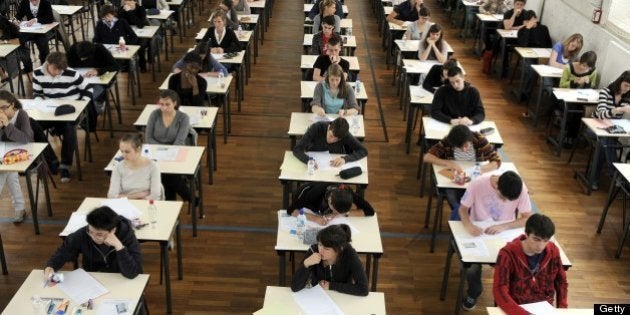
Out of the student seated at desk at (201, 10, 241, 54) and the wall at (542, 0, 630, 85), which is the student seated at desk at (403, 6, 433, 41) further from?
the student seated at desk at (201, 10, 241, 54)

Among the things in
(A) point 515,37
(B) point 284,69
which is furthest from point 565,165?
(B) point 284,69

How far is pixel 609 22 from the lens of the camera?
29.9 feet

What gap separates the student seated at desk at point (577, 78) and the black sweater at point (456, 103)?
2.07 m

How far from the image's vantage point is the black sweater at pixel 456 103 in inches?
286

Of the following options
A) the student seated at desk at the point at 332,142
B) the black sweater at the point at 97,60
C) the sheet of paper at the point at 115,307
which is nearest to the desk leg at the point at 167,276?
the sheet of paper at the point at 115,307

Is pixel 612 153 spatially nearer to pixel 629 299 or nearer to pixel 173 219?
pixel 629 299

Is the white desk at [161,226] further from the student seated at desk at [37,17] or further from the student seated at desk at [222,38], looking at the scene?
the student seated at desk at [37,17]

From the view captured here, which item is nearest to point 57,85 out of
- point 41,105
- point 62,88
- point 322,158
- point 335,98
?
point 62,88

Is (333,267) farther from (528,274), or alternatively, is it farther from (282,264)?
(528,274)

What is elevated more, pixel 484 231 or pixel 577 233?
pixel 484 231

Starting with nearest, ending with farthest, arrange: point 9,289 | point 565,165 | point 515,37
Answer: point 9,289
point 565,165
point 515,37

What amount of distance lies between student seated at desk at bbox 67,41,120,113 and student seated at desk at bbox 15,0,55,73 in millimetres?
2226

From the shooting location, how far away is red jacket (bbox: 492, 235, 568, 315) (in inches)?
177

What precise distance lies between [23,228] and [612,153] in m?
6.76
